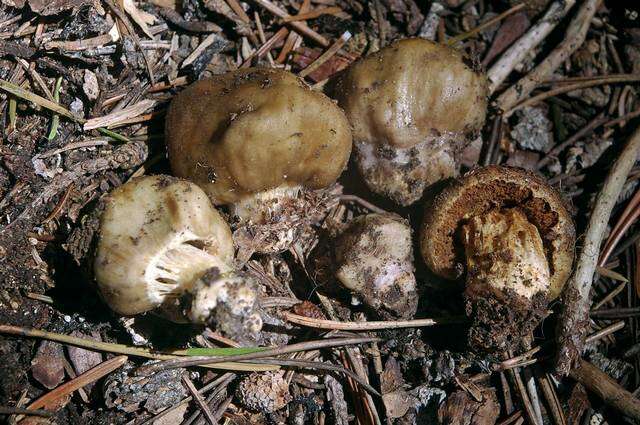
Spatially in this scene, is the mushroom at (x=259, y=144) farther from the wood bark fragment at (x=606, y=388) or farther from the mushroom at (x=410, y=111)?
the wood bark fragment at (x=606, y=388)

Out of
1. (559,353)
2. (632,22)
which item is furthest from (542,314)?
(632,22)

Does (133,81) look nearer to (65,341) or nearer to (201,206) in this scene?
(201,206)

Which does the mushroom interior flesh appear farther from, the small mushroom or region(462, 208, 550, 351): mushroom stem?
the small mushroom

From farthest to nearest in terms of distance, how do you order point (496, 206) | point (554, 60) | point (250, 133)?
point (554, 60) → point (496, 206) → point (250, 133)

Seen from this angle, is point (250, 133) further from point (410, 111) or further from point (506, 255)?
point (506, 255)

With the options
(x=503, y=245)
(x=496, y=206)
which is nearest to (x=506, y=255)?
(x=503, y=245)

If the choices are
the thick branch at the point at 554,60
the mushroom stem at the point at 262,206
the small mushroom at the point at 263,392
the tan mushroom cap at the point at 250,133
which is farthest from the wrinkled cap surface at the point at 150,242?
the thick branch at the point at 554,60

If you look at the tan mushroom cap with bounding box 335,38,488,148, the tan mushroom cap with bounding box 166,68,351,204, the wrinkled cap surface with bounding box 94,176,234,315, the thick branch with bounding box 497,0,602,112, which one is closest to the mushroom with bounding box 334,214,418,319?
the tan mushroom cap with bounding box 166,68,351,204
